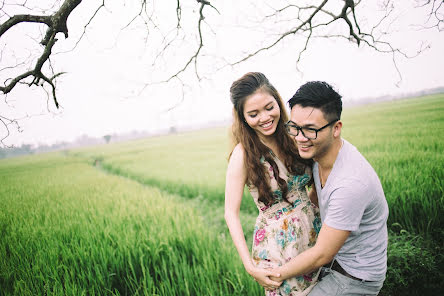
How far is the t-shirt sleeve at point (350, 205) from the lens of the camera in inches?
37.6

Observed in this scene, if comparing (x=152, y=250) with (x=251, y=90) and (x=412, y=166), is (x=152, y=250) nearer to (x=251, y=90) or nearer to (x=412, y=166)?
(x=251, y=90)

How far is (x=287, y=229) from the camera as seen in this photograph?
1.37 meters

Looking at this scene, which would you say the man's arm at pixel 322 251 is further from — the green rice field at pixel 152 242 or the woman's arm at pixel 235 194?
the green rice field at pixel 152 242

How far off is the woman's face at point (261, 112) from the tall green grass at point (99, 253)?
146 centimetres

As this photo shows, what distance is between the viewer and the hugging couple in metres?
1.02

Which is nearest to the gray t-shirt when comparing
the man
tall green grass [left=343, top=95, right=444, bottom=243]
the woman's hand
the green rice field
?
the man

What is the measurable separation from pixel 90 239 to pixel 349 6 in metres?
4.02

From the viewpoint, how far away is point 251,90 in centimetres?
141

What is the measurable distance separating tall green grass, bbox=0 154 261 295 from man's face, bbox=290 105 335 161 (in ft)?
4.82

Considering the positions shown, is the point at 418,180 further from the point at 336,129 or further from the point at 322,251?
the point at 322,251

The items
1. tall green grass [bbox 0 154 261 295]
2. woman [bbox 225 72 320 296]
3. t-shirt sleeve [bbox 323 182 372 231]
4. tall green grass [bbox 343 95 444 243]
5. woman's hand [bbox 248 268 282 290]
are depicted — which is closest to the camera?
t-shirt sleeve [bbox 323 182 372 231]

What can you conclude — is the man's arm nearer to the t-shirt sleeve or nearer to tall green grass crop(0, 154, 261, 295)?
the t-shirt sleeve

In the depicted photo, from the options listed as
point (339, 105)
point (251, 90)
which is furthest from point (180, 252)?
point (339, 105)

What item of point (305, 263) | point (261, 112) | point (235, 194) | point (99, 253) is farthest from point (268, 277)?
point (99, 253)
